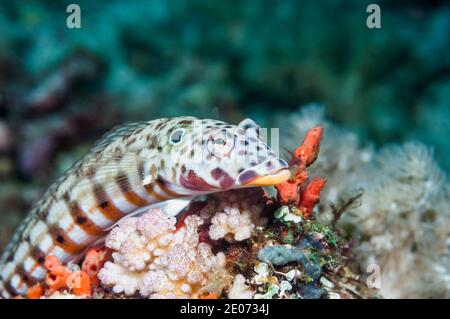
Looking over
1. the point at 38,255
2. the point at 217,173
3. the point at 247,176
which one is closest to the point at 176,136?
the point at 217,173

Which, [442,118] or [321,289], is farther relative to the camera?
[442,118]

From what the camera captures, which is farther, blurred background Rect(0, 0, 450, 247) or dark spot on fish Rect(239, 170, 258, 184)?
blurred background Rect(0, 0, 450, 247)

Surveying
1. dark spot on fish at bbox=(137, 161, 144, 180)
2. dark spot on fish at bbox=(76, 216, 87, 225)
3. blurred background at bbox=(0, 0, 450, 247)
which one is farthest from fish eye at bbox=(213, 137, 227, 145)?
blurred background at bbox=(0, 0, 450, 247)

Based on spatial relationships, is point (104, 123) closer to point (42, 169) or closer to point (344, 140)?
point (42, 169)

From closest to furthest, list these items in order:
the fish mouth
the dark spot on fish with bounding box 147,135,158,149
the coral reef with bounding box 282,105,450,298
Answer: the fish mouth
the dark spot on fish with bounding box 147,135,158,149
the coral reef with bounding box 282,105,450,298

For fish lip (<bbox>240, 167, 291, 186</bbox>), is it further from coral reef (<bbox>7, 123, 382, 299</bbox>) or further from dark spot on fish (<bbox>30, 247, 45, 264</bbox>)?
dark spot on fish (<bbox>30, 247, 45, 264</bbox>)

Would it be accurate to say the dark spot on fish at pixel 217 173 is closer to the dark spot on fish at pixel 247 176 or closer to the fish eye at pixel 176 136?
the dark spot on fish at pixel 247 176

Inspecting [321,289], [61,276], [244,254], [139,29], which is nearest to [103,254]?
[61,276]

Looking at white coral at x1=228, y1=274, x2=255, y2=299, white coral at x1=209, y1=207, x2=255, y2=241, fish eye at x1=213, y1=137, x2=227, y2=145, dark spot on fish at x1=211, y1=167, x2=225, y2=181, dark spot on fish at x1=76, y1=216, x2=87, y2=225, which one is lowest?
white coral at x1=228, y1=274, x2=255, y2=299

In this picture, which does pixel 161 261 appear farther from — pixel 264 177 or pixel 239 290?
pixel 264 177
